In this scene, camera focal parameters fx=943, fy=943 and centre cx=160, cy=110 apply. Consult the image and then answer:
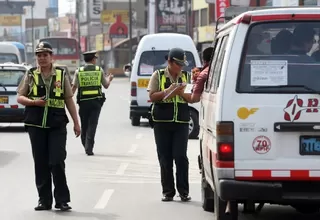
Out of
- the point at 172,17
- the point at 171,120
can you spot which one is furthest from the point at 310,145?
the point at 172,17

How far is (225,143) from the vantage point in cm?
774

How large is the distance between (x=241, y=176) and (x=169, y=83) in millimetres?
3583

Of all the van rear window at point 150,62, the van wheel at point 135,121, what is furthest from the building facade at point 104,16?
the van rear window at point 150,62

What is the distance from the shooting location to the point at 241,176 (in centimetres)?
775

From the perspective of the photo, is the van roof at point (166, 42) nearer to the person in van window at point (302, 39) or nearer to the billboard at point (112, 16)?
the person in van window at point (302, 39)

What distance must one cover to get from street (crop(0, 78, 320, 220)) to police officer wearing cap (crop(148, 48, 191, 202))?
285 mm

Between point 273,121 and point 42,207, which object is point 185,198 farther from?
point 273,121

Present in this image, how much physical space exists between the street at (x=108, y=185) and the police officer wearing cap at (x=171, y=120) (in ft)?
0.94

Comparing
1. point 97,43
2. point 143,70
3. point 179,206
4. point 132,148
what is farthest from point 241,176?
point 97,43


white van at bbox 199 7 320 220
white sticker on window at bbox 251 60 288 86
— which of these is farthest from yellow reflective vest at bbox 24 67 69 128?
white sticker on window at bbox 251 60 288 86

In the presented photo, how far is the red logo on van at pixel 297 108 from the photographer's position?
303 inches

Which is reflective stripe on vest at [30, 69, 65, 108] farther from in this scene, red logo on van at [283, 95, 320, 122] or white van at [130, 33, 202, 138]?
white van at [130, 33, 202, 138]

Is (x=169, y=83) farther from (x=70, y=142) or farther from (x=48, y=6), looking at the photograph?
(x=48, y=6)

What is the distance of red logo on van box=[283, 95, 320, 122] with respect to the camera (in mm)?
7684
